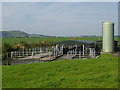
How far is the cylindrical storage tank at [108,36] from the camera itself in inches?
957

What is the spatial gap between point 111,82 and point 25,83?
3266 mm

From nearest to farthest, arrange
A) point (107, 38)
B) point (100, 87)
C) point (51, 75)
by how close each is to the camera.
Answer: point (100, 87) < point (51, 75) < point (107, 38)

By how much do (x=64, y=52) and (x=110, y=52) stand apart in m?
7.05

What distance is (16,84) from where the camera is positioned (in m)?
6.11

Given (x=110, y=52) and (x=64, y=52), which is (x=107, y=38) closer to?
(x=110, y=52)

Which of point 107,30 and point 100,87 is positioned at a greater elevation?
point 107,30

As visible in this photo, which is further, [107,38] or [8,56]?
[107,38]

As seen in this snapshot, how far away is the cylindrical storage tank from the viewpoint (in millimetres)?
24312

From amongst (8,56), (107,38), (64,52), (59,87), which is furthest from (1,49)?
(59,87)

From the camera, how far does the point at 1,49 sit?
22.9 metres

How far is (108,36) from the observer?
79.8 feet

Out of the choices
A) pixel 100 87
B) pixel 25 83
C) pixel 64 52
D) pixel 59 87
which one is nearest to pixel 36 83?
pixel 25 83

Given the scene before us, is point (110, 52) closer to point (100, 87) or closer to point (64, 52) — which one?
point (64, 52)

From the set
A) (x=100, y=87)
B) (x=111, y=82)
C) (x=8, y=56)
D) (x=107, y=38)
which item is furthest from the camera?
(x=107, y=38)
